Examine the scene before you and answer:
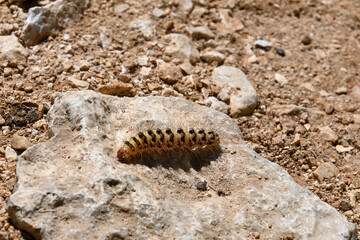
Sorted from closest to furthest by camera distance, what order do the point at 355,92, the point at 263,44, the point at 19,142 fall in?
the point at 19,142
the point at 355,92
the point at 263,44

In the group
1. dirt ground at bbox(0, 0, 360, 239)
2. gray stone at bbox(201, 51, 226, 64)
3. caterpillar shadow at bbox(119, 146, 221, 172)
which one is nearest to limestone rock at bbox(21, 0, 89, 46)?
dirt ground at bbox(0, 0, 360, 239)

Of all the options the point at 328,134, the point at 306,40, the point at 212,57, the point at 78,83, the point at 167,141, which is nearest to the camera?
the point at 167,141

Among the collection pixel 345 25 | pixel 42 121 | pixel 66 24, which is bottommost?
pixel 345 25

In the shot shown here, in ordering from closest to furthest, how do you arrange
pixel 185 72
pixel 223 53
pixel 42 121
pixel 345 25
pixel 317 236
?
pixel 317 236 → pixel 42 121 → pixel 185 72 → pixel 223 53 → pixel 345 25

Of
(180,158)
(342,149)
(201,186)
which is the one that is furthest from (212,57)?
(201,186)

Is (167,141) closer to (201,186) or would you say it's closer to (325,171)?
(201,186)

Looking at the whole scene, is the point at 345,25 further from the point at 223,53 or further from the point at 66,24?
the point at 66,24

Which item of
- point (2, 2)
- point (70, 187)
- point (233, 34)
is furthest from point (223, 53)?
point (70, 187)
